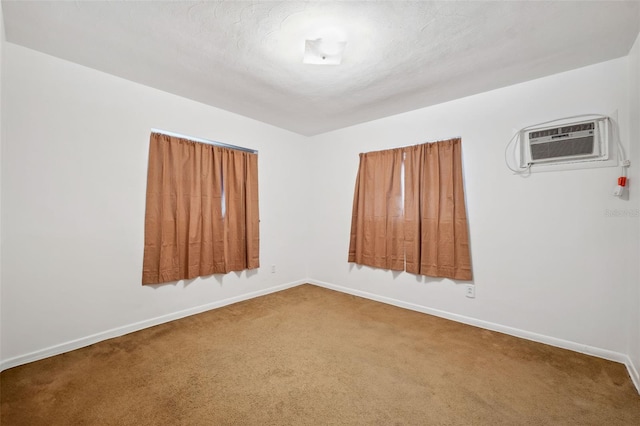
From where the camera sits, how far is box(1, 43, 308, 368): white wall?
2.07m

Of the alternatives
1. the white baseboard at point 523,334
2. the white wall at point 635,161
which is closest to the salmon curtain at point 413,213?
the white baseboard at point 523,334

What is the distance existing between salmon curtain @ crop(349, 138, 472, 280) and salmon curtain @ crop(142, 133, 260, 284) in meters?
1.51

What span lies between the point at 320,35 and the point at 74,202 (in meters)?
2.45

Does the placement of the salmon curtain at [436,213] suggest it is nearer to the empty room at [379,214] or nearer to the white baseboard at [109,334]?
the empty room at [379,214]

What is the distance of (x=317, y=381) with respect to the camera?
1883 millimetres

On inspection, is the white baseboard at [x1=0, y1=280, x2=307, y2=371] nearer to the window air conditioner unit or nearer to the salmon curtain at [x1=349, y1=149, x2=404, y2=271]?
the salmon curtain at [x1=349, y1=149, x2=404, y2=271]

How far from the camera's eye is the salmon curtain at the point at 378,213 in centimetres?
341

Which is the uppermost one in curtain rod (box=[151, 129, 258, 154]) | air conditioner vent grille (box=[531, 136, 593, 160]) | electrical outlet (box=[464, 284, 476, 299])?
Result: curtain rod (box=[151, 129, 258, 154])

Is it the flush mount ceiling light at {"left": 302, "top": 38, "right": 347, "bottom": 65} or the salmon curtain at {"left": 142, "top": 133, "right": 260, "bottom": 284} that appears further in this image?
the salmon curtain at {"left": 142, "top": 133, "right": 260, "bottom": 284}

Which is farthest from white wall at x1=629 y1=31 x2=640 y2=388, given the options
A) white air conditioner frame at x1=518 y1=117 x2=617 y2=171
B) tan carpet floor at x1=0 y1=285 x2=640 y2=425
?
tan carpet floor at x1=0 y1=285 x2=640 y2=425

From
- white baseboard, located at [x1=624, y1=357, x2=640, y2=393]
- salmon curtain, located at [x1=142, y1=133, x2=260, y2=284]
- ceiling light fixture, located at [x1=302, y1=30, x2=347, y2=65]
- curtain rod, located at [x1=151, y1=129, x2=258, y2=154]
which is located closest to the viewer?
white baseboard, located at [x1=624, y1=357, x2=640, y2=393]

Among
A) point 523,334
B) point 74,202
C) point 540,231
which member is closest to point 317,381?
point 523,334

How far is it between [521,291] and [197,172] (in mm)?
3553

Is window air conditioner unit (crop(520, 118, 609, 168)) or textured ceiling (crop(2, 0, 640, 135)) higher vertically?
textured ceiling (crop(2, 0, 640, 135))
